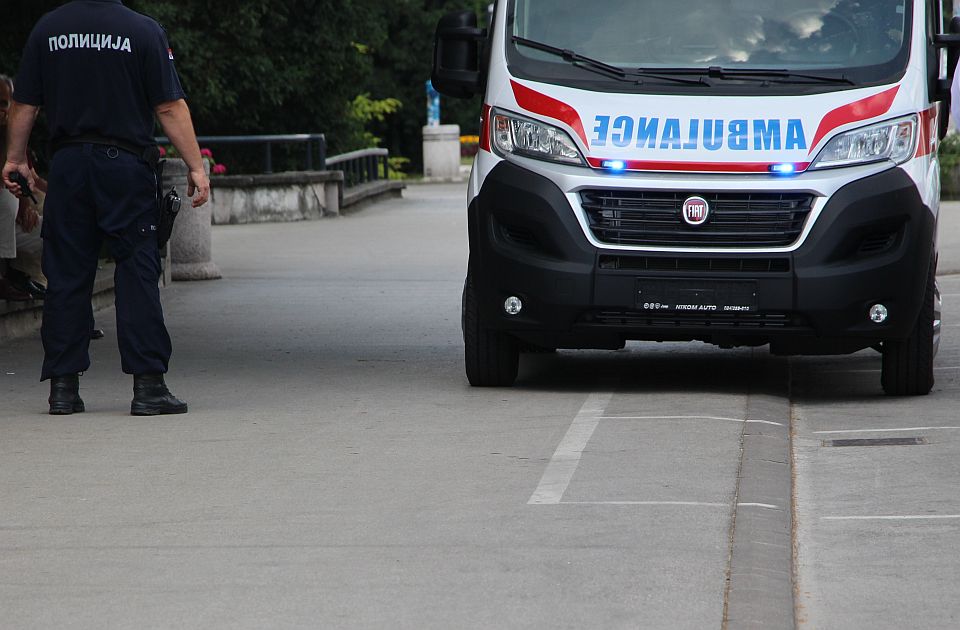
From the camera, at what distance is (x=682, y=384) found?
8.80 metres

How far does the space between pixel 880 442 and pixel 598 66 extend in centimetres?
222

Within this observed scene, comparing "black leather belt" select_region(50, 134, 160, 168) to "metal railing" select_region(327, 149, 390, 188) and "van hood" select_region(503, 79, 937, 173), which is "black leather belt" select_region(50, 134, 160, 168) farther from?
"metal railing" select_region(327, 149, 390, 188)

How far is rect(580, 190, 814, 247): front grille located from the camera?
793 cm

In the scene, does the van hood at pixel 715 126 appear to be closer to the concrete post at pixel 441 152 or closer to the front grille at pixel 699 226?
the front grille at pixel 699 226

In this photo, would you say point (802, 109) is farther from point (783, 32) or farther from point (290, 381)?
point (290, 381)

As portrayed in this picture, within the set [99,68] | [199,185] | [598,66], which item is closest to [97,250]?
[199,185]

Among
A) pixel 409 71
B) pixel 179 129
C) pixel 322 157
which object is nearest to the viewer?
pixel 179 129

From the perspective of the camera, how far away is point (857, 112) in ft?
26.1

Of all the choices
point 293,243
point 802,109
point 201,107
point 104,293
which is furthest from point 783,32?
point 201,107

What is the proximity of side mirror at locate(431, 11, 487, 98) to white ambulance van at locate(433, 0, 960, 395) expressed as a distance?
0.99 feet

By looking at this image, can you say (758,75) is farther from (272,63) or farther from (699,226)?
(272,63)

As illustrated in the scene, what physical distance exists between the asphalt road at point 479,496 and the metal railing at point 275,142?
14.0 m

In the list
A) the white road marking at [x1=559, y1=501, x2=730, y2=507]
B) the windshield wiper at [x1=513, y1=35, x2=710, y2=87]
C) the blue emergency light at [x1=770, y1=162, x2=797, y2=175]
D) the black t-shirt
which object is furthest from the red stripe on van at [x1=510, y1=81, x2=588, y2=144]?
the white road marking at [x1=559, y1=501, x2=730, y2=507]

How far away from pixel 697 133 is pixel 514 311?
111 cm
